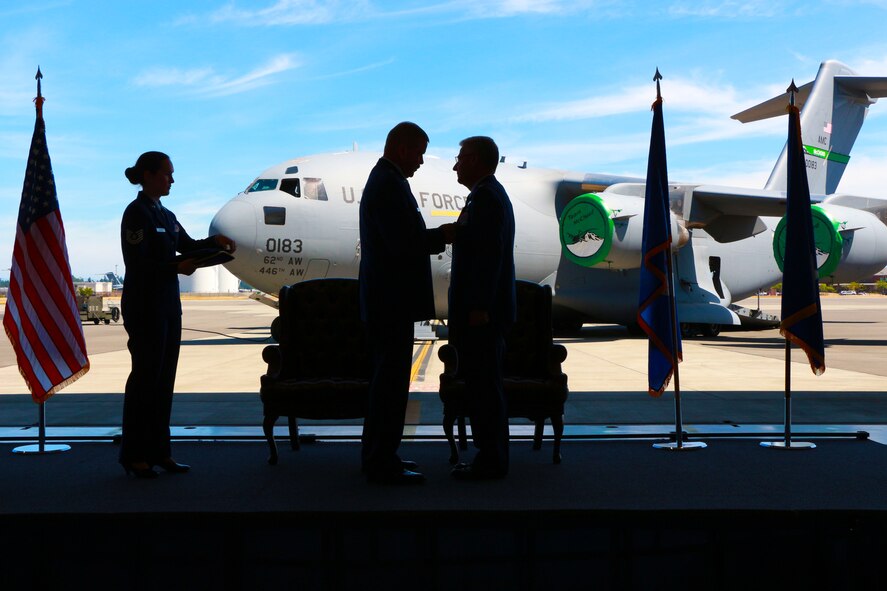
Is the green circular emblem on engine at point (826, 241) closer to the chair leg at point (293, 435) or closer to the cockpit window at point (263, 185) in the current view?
the cockpit window at point (263, 185)

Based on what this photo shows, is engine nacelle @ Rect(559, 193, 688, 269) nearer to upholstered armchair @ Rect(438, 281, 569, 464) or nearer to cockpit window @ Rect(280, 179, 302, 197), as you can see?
cockpit window @ Rect(280, 179, 302, 197)

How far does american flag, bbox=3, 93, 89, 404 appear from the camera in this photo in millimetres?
4941

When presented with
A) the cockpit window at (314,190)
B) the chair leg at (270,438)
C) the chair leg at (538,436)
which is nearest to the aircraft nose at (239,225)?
the cockpit window at (314,190)

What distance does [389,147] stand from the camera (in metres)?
4.11

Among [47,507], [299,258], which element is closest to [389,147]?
[47,507]

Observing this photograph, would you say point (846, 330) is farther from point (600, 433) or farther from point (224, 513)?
point (224, 513)

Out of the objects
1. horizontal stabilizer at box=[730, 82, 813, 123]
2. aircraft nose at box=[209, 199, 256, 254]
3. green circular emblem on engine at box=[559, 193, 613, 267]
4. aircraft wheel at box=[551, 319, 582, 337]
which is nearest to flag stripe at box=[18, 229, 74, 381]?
aircraft nose at box=[209, 199, 256, 254]

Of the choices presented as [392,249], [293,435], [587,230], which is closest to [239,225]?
[587,230]

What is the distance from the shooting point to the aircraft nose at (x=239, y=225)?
12727 millimetres

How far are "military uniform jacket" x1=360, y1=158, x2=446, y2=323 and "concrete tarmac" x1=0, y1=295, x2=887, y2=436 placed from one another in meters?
1.81

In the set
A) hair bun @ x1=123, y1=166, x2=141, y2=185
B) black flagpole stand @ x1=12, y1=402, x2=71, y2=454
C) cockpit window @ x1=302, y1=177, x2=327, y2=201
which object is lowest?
black flagpole stand @ x1=12, y1=402, x2=71, y2=454

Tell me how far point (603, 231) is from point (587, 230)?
1.05ft

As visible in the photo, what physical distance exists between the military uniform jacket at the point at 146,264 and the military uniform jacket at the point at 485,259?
152cm

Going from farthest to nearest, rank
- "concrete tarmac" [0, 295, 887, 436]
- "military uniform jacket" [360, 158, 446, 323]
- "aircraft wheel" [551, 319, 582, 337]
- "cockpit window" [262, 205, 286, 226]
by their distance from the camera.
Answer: "aircraft wheel" [551, 319, 582, 337]
"cockpit window" [262, 205, 286, 226]
"concrete tarmac" [0, 295, 887, 436]
"military uniform jacket" [360, 158, 446, 323]
